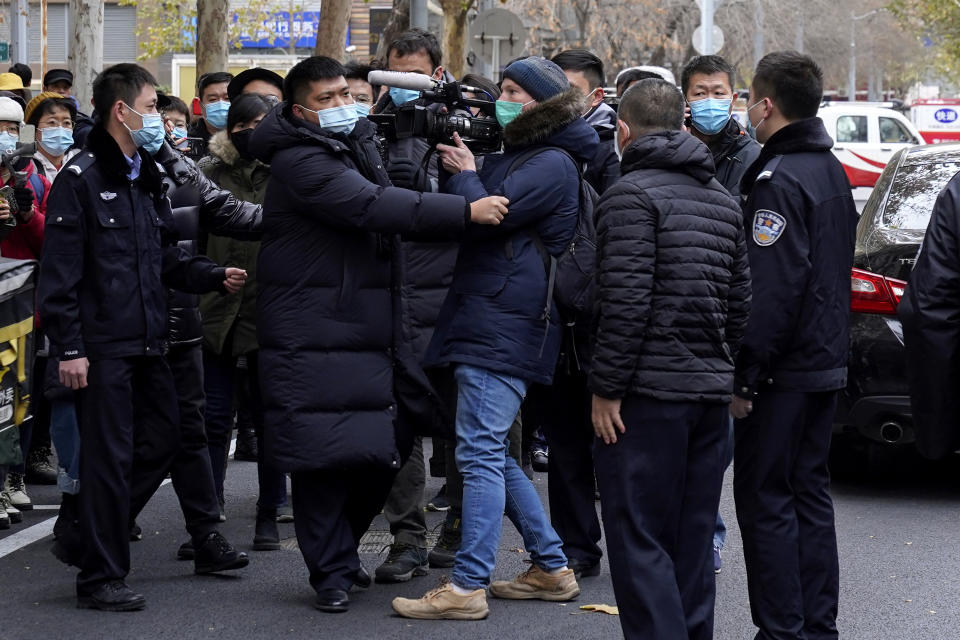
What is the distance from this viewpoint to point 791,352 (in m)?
4.95

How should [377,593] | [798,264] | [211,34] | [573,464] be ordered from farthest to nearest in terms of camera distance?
[211,34], [573,464], [377,593], [798,264]

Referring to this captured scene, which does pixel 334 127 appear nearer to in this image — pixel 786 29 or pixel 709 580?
pixel 709 580

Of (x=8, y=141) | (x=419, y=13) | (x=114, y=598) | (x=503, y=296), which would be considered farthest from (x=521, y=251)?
(x=419, y=13)

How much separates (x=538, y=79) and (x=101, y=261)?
176 cm

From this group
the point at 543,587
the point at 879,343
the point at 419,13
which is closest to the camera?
the point at 543,587

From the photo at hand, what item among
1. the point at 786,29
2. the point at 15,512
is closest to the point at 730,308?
the point at 15,512

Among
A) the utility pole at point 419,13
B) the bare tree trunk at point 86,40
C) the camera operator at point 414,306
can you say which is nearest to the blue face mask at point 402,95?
the camera operator at point 414,306

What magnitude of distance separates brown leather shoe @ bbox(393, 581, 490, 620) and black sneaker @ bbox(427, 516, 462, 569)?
2.69 ft

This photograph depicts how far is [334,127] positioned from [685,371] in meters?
1.73

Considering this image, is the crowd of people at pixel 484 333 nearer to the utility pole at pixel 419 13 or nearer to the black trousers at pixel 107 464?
the black trousers at pixel 107 464

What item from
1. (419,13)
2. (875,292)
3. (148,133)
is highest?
(419,13)

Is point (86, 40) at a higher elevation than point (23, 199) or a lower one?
higher

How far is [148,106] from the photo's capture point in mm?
5762

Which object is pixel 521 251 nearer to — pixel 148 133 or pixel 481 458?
pixel 481 458
